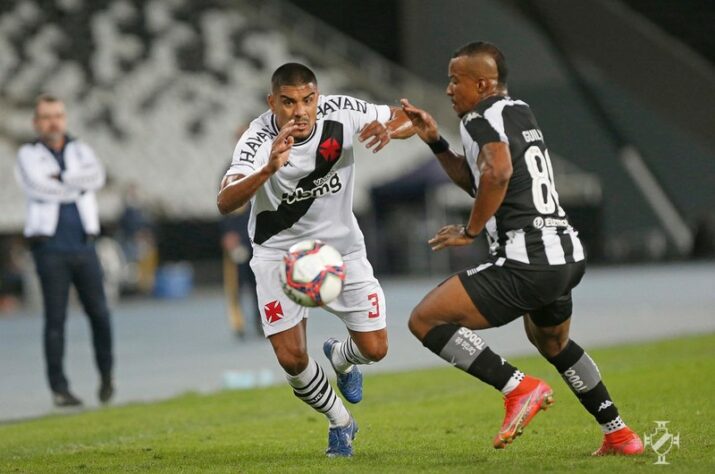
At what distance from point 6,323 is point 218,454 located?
48.0 ft

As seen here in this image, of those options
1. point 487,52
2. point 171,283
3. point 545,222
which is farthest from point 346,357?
point 171,283

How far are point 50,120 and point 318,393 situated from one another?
476 cm

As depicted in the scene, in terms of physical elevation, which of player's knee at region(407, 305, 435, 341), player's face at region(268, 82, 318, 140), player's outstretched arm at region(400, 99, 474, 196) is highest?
player's face at region(268, 82, 318, 140)

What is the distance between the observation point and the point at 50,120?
10625 millimetres

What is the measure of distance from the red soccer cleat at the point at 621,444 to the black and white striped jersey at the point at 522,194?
1.00 metres

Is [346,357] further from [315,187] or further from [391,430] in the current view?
[315,187]

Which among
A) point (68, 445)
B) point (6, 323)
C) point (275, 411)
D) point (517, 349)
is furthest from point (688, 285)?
point (68, 445)

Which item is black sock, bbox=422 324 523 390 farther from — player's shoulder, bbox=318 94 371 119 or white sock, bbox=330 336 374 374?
player's shoulder, bbox=318 94 371 119

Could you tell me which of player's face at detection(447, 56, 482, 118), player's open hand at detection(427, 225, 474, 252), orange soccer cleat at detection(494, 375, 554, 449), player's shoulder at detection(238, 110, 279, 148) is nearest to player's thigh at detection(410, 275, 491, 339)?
player's open hand at detection(427, 225, 474, 252)

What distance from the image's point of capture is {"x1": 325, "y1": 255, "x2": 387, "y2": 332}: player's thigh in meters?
7.22

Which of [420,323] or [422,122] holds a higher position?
[422,122]

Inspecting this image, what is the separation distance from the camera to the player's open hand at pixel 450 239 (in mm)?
6121

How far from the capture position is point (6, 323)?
21.0m

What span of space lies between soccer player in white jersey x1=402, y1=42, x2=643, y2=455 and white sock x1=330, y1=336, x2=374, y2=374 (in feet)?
3.95
